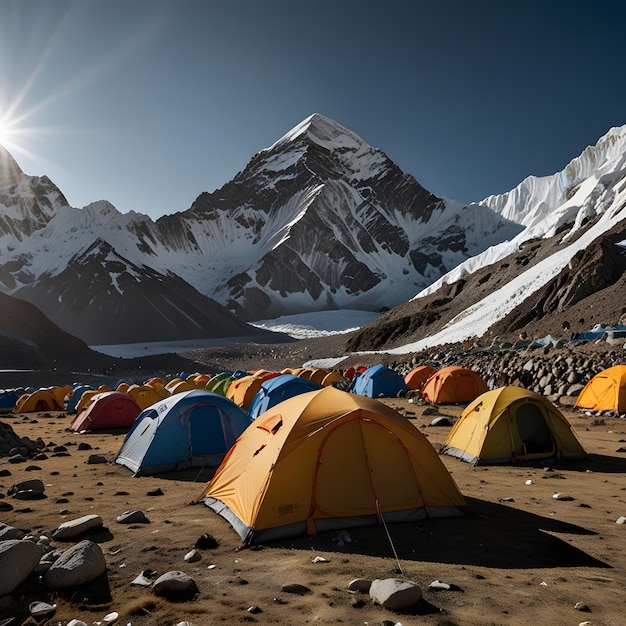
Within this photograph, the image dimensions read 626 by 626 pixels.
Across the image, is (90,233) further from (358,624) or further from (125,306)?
(358,624)

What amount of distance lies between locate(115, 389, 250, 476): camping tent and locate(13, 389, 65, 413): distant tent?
2444 cm

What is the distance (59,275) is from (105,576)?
16662cm

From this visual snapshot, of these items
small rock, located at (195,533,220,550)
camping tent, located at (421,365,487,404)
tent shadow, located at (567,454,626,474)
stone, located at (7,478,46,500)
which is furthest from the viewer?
camping tent, located at (421,365,487,404)

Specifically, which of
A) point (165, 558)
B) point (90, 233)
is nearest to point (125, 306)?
point (90, 233)

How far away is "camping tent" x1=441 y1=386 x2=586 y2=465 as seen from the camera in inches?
473

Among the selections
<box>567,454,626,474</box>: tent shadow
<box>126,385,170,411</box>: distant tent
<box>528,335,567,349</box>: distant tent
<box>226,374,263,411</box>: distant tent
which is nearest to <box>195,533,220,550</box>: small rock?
<box>567,454,626,474</box>: tent shadow

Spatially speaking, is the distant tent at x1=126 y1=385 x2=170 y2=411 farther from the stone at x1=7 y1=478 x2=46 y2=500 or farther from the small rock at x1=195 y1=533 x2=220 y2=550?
the small rock at x1=195 y1=533 x2=220 y2=550

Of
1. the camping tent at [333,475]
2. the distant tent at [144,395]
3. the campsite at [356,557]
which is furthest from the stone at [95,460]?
the distant tent at [144,395]

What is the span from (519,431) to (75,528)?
1015cm

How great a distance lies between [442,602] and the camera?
17.1 ft

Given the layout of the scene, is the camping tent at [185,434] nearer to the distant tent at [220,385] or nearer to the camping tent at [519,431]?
the camping tent at [519,431]

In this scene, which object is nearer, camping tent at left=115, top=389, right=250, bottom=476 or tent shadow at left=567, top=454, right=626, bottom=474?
tent shadow at left=567, top=454, right=626, bottom=474

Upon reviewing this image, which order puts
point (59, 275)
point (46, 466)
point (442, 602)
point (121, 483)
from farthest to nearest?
point (59, 275)
point (46, 466)
point (121, 483)
point (442, 602)

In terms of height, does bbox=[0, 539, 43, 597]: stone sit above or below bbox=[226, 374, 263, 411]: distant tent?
above
